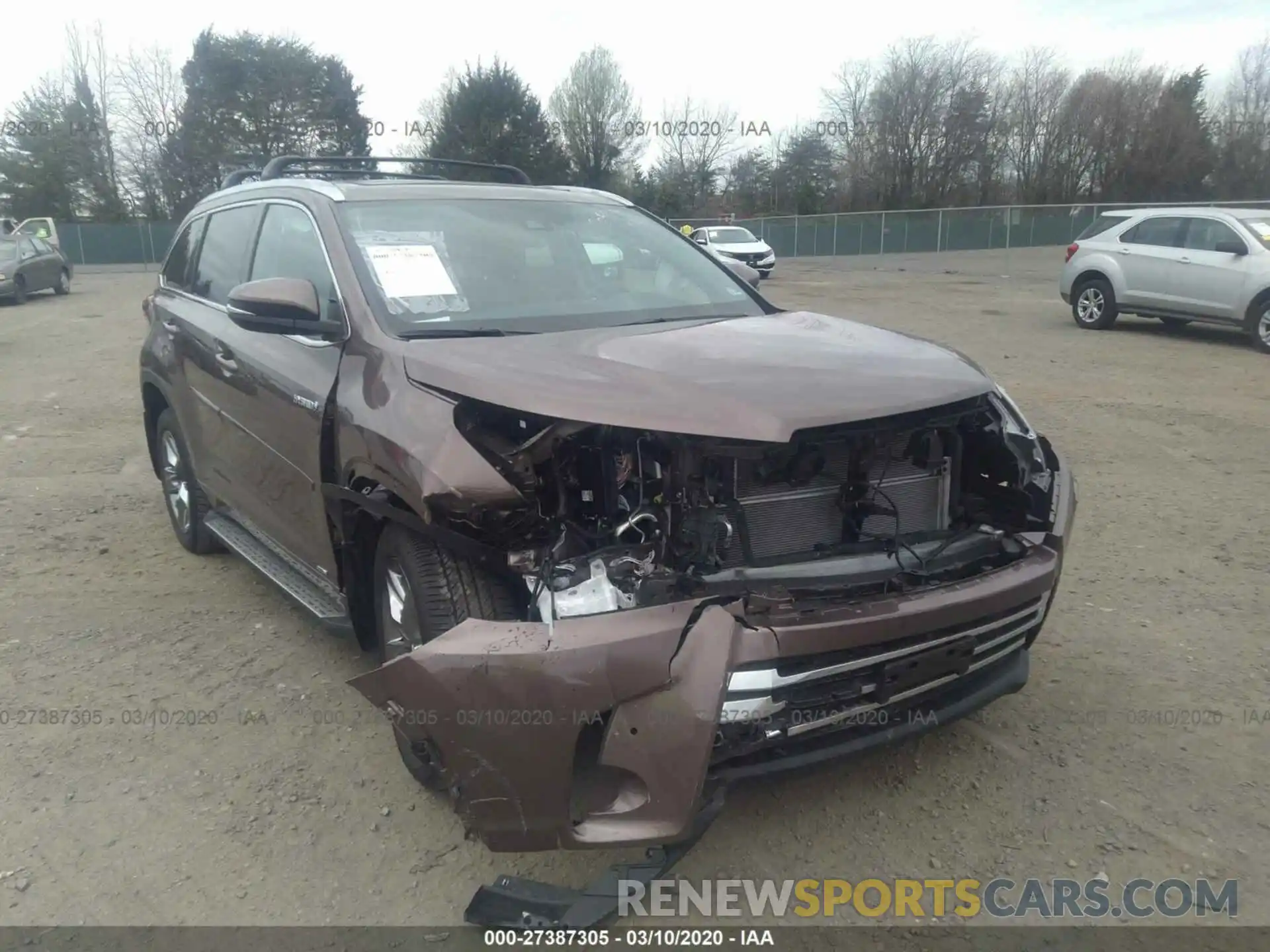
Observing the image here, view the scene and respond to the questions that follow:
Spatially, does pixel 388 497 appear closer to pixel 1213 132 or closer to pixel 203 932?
pixel 203 932

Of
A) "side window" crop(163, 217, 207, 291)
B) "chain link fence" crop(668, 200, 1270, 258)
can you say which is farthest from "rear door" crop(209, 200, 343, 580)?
"chain link fence" crop(668, 200, 1270, 258)

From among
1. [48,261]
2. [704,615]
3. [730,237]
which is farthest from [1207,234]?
[48,261]

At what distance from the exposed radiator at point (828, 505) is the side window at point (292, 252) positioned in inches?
66.0

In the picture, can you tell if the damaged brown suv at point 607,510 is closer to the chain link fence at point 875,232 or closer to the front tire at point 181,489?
the front tire at point 181,489

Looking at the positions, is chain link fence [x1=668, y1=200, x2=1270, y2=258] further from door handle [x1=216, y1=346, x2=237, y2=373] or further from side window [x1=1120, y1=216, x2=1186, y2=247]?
door handle [x1=216, y1=346, x2=237, y2=373]

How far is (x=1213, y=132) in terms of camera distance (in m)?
42.6

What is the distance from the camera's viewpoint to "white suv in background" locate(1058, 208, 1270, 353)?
1173 cm

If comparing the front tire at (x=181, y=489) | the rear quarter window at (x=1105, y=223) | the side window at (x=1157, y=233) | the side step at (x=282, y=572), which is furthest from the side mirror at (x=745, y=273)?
the rear quarter window at (x=1105, y=223)

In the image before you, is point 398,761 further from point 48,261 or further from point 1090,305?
point 48,261

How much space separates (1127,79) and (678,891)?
170 ft

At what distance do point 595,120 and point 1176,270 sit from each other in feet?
128

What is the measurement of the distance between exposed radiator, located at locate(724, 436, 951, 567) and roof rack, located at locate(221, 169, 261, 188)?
375 cm

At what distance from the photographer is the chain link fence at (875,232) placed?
3253 cm

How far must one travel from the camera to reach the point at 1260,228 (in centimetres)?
1192
